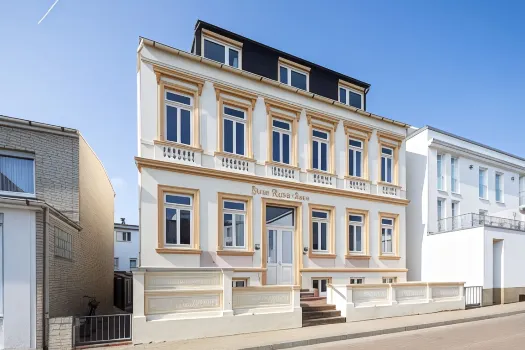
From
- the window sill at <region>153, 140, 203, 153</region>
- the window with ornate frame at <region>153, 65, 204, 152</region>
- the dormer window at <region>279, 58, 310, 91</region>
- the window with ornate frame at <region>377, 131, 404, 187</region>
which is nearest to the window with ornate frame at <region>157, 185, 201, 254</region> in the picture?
the window sill at <region>153, 140, 203, 153</region>

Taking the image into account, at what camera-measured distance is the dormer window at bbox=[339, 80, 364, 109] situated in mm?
18438

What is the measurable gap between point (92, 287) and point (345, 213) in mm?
10955

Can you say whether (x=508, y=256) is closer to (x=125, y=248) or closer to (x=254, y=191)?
(x=254, y=191)

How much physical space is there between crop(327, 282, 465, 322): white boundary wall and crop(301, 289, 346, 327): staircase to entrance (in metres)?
0.27

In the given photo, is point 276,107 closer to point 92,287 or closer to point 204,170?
point 204,170

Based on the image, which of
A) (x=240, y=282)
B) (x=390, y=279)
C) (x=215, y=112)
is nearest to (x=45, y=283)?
(x=240, y=282)

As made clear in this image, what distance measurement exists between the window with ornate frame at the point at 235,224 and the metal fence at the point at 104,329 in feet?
14.1

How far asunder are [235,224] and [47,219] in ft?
21.0

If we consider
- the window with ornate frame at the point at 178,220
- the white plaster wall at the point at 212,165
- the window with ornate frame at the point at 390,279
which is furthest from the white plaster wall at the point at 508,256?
the window with ornate frame at the point at 178,220

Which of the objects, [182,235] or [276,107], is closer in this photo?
[182,235]

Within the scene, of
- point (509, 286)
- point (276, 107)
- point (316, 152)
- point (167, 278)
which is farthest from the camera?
point (509, 286)

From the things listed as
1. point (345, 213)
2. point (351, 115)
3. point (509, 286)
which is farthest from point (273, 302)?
point (509, 286)

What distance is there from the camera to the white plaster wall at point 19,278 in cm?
824

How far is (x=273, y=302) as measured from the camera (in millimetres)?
11188
